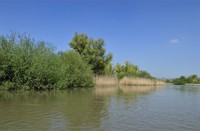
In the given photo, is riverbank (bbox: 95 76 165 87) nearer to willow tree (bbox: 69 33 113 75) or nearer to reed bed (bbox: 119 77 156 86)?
reed bed (bbox: 119 77 156 86)

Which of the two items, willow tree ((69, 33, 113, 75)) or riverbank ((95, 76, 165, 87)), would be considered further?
willow tree ((69, 33, 113, 75))

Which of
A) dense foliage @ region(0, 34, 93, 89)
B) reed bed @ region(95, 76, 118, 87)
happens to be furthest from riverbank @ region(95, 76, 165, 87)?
dense foliage @ region(0, 34, 93, 89)

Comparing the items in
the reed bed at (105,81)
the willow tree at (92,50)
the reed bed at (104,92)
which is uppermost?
the willow tree at (92,50)

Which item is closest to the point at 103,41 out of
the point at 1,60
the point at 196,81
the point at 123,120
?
the point at 1,60

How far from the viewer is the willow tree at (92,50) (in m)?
37.1

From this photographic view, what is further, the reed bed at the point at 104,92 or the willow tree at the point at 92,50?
the willow tree at the point at 92,50

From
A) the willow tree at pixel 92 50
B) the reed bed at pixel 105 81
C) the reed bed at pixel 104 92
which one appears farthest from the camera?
the willow tree at pixel 92 50

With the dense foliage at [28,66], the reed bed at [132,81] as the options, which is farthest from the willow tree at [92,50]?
the dense foliage at [28,66]

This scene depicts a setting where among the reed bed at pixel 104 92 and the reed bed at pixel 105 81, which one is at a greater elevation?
the reed bed at pixel 105 81

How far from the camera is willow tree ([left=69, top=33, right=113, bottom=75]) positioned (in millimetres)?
37062

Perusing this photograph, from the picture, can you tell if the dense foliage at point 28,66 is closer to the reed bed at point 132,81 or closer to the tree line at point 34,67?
the tree line at point 34,67

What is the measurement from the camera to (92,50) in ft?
122

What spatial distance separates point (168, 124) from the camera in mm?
6691

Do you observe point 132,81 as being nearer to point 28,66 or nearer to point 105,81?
point 105,81
